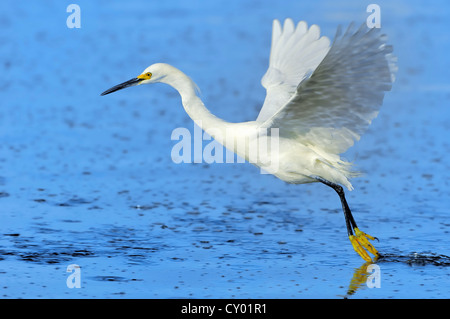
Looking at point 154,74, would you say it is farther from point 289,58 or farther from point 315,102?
point 315,102

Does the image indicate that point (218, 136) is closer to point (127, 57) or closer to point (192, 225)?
point (192, 225)

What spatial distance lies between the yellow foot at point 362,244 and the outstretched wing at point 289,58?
1382 millimetres

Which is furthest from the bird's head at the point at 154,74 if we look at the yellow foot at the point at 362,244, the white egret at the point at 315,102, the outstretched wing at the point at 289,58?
the yellow foot at the point at 362,244

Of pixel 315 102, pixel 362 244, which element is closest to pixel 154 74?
pixel 315 102

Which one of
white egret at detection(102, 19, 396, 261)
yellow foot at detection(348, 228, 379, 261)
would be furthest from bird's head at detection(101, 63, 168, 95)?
yellow foot at detection(348, 228, 379, 261)

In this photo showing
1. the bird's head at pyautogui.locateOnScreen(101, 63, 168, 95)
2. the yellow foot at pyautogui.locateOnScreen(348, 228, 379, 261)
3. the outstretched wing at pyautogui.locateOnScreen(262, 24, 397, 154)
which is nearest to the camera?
the outstretched wing at pyautogui.locateOnScreen(262, 24, 397, 154)

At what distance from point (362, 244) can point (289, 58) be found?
1966 mm

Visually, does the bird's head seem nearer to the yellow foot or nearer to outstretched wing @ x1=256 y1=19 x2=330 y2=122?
outstretched wing @ x1=256 y1=19 x2=330 y2=122

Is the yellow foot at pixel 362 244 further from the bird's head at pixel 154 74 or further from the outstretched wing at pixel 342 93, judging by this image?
the bird's head at pixel 154 74

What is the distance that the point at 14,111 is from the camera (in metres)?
11.2

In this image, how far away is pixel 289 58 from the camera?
8.05m

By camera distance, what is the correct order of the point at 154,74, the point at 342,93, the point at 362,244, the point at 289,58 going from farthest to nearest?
the point at 289,58, the point at 154,74, the point at 362,244, the point at 342,93

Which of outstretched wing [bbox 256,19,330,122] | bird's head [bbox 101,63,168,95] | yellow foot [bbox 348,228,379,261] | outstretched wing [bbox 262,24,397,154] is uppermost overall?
outstretched wing [bbox 256,19,330,122]

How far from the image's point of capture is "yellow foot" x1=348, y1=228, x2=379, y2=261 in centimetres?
693
